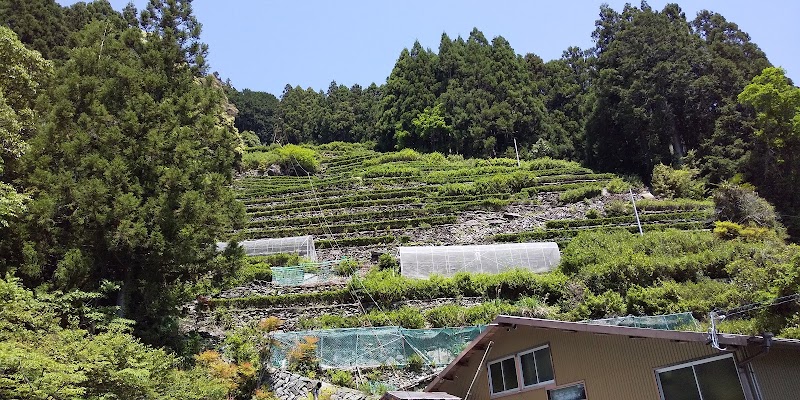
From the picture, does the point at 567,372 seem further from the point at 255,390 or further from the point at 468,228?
the point at 468,228

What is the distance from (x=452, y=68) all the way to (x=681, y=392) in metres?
53.6

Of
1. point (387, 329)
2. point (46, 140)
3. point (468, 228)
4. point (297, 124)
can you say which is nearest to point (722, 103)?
point (468, 228)

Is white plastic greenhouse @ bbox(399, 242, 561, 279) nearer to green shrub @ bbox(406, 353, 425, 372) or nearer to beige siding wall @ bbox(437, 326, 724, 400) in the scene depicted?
green shrub @ bbox(406, 353, 425, 372)

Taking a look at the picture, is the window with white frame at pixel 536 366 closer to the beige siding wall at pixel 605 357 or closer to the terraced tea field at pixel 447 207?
the beige siding wall at pixel 605 357

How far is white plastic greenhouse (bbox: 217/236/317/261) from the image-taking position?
26.2 m

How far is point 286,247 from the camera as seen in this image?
26.4m

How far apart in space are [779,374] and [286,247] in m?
22.2

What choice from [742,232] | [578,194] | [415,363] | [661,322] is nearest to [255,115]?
[578,194]

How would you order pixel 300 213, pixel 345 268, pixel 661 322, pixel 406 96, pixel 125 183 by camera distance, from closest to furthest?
pixel 125 183, pixel 661 322, pixel 345 268, pixel 300 213, pixel 406 96

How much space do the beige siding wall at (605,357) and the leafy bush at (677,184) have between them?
27236 mm

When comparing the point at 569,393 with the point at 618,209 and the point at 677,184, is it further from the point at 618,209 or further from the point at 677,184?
the point at 677,184

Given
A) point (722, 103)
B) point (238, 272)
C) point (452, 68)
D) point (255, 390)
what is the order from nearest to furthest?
point (255, 390)
point (238, 272)
point (722, 103)
point (452, 68)

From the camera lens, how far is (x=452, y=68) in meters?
58.1

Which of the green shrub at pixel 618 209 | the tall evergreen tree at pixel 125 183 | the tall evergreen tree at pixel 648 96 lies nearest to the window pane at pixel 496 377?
the tall evergreen tree at pixel 125 183
